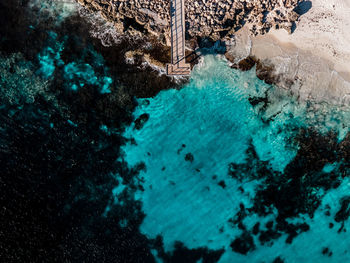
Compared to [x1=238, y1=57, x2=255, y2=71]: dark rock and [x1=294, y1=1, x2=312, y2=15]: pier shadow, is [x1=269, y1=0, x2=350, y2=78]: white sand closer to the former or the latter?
[x1=294, y1=1, x2=312, y2=15]: pier shadow

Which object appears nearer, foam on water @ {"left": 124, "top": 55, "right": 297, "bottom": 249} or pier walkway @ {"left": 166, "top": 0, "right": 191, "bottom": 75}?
pier walkway @ {"left": 166, "top": 0, "right": 191, "bottom": 75}

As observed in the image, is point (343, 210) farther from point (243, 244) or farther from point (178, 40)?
point (178, 40)

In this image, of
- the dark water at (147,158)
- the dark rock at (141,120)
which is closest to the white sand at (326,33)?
the dark water at (147,158)

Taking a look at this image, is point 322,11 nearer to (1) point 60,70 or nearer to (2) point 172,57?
(2) point 172,57

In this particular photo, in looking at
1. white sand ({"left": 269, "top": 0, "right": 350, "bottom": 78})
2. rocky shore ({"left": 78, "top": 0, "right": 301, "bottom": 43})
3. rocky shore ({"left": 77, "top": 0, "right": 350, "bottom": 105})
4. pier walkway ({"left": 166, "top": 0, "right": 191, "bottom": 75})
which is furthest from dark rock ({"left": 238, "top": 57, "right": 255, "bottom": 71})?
pier walkway ({"left": 166, "top": 0, "right": 191, "bottom": 75})

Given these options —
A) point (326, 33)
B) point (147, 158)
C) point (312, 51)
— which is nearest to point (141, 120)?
point (147, 158)

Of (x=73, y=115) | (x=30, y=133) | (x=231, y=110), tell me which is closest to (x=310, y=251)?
(x=231, y=110)

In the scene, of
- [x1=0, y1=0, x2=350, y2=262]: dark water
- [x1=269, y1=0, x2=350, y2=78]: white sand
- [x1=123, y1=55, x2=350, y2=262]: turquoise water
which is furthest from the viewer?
[x1=123, y1=55, x2=350, y2=262]: turquoise water
